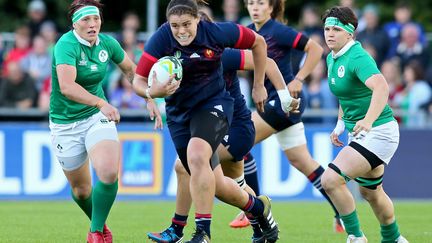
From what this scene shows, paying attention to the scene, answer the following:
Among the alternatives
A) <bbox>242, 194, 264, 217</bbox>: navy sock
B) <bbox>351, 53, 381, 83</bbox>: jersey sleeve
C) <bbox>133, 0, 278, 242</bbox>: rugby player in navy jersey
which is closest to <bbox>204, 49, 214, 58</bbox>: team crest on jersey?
<bbox>133, 0, 278, 242</bbox>: rugby player in navy jersey

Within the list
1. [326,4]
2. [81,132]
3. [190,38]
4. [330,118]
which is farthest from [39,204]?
[326,4]

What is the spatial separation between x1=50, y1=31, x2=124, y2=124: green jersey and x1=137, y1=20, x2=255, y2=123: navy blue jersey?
639 millimetres

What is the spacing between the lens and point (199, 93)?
333 inches

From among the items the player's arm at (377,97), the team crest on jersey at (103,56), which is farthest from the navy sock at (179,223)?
the player's arm at (377,97)

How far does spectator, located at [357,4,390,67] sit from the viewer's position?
1719 centimetres

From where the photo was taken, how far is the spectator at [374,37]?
17.2 meters

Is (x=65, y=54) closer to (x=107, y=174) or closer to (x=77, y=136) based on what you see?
(x=77, y=136)

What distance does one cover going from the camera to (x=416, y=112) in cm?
1589

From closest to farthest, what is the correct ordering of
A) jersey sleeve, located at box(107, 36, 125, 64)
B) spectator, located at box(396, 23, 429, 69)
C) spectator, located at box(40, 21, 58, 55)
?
1. jersey sleeve, located at box(107, 36, 125, 64)
2. spectator, located at box(396, 23, 429, 69)
3. spectator, located at box(40, 21, 58, 55)

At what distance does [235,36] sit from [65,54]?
57.2 inches

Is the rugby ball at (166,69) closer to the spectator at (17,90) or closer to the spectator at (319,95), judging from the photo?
the spectator at (319,95)

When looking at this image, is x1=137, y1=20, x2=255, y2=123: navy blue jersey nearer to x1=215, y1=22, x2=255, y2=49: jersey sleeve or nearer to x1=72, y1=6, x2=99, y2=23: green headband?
x1=215, y1=22, x2=255, y2=49: jersey sleeve

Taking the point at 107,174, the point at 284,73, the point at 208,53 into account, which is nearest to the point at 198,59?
the point at 208,53

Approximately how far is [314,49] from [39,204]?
5488mm
